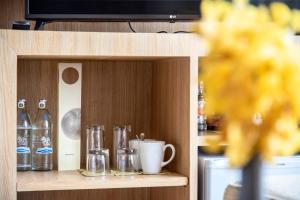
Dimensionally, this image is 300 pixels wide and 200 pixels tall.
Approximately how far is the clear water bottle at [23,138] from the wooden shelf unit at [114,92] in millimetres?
72

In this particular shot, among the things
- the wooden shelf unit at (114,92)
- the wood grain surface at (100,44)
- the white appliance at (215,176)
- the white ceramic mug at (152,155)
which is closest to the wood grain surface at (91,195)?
the wooden shelf unit at (114,92)

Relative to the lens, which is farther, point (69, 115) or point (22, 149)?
point (69, 115)

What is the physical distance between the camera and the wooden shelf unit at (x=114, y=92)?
74.9 inches

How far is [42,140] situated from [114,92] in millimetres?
358

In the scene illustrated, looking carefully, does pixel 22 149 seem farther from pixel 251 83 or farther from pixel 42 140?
pixel 251 83

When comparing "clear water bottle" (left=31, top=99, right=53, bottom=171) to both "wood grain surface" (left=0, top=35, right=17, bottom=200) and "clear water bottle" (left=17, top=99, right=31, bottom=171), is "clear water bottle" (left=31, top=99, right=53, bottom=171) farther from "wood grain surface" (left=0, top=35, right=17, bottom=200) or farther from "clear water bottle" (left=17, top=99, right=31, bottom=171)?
"wood grain surface" (left=0, top=35, right=17, bottom=200)

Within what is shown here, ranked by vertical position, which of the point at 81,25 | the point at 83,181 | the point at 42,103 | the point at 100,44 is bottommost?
the point at 83,181

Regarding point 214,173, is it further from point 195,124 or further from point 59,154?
point 59,154

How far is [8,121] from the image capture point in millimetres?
1903

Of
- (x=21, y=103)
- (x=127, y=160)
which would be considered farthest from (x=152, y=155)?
(x=21, y=103)

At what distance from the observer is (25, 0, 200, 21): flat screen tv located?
205cm

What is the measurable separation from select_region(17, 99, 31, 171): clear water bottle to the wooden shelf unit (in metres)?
0.07

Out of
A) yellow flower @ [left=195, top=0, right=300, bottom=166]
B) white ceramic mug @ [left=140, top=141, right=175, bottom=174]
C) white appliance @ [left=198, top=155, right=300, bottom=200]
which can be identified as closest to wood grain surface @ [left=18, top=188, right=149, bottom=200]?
white ceramic mug @ [left=140, top=141, right=175, bottom=174]

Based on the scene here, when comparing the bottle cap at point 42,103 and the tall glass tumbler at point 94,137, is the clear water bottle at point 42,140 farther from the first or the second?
the tall glass tumbler at point 94,137
